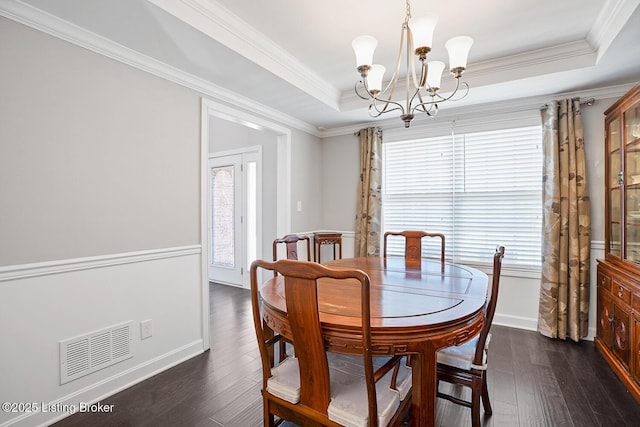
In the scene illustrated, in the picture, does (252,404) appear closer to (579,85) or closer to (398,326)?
(398,326)

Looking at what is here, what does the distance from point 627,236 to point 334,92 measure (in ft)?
9.35

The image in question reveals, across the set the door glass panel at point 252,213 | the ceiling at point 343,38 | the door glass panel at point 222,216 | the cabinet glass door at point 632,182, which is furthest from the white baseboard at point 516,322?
the door glass panel at point 222,216

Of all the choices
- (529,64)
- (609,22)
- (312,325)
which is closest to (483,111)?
(529,64)

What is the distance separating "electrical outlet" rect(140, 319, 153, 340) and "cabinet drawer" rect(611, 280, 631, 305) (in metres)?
3.44

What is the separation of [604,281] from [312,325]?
110 inches

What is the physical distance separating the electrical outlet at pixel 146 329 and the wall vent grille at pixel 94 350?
0.26 feet

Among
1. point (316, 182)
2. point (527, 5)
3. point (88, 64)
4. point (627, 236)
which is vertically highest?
point (527, 5)

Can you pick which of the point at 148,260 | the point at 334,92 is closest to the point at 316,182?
the point at 334,92

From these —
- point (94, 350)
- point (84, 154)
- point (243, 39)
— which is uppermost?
point (243, 39)

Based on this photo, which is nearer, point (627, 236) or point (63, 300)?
point (63, 300)

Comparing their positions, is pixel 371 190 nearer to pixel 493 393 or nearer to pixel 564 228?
pixel 564 228

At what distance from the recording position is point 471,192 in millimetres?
3543

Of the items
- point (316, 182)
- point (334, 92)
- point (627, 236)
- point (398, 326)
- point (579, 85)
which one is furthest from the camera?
point (316, 182)

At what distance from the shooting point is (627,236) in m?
2.31
